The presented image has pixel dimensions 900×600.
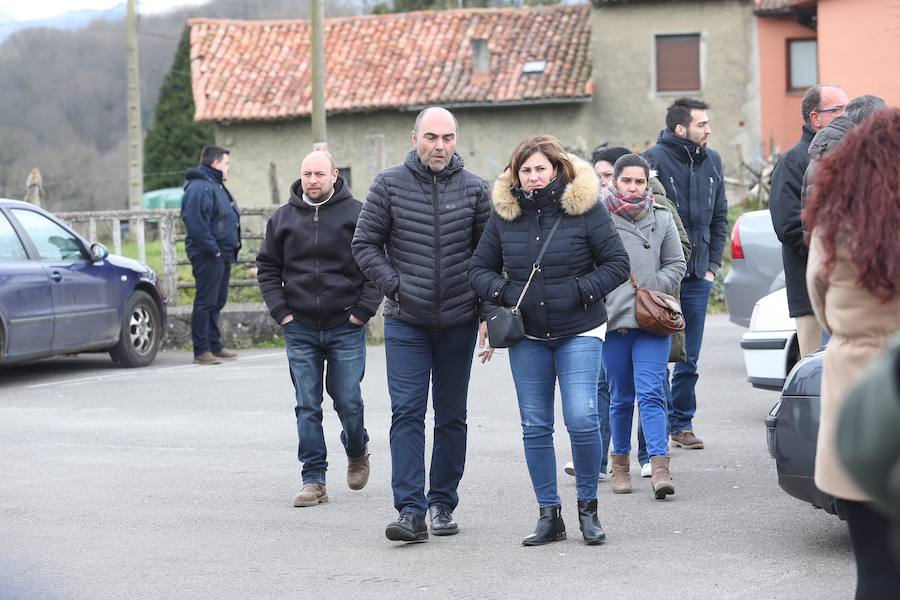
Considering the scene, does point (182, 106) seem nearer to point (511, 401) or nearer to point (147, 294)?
point (147, 294)

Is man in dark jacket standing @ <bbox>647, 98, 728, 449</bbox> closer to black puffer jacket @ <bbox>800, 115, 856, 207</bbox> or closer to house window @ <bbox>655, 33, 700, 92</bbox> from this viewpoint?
black puffer jacket @ <bbox>800, 115, 856, 207</bbox>

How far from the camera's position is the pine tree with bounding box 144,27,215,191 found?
176ft

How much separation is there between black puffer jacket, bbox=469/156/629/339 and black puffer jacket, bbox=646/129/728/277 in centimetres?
237

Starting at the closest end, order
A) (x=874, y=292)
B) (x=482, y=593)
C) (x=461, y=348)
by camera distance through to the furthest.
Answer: (x=874, y=292) < (x=482, y=593) < (x=461, y=348)

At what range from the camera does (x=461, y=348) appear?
22.9 feet

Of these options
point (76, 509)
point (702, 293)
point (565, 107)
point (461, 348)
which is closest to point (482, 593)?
point (461, 348)

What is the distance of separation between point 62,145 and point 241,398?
4687 centimetres

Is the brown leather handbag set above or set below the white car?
above

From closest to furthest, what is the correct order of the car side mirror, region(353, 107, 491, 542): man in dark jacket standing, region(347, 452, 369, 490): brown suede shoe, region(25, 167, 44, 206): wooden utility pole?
region(353, 107, 491, 542): man in dark jacket standing
region(347, 452, 369, 490): brown suede shoe
the car side mirror
region(25, 167, 44, 206): wooden utility pole

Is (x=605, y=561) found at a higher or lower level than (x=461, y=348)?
lower

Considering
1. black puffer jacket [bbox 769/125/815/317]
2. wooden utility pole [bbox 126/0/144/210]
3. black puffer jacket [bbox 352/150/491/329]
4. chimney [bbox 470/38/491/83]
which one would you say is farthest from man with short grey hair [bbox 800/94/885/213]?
chimney [bbox 470/38/491/83]

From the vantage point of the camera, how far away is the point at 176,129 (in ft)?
177

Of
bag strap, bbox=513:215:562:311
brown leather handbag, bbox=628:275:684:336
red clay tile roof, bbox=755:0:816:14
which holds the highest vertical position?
red clay tile roof, bbox=755:0:816:14

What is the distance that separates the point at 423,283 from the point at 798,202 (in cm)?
212
